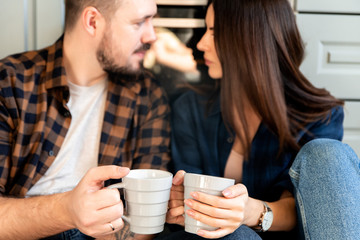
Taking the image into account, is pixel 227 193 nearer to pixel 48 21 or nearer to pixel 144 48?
pixel 144 48

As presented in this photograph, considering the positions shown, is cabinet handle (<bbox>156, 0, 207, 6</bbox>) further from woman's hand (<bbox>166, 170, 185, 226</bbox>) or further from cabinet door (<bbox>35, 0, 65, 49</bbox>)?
woman's hand (<bbox>166, 170, 185, 226</bbox>)

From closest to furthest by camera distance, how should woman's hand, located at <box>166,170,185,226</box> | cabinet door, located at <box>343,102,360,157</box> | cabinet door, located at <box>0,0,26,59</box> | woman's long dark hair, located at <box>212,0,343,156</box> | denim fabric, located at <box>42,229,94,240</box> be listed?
1. woman's hand, located at <box>166,170,185,226</box>
2. denim fabric, located at <box>42,229,94,240</box>
3. woman's long dark hair, located at <box>212,0,343,156</box>
4. cabinet door, located at <box>0,0,26,59</box>
5. cabinet door, located at <box>343,102,360,157</box>

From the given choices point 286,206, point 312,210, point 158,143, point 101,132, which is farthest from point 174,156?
point 312,210

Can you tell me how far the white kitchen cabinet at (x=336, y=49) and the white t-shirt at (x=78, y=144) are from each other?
72 cm

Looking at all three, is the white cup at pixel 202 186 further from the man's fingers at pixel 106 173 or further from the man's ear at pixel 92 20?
the man's ear at pixel 92 20

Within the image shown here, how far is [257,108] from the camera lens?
1.21 m

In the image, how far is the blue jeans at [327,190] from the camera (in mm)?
828

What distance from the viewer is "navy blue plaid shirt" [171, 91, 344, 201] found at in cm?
118

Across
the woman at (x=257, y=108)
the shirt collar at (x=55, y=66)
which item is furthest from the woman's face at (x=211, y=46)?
the shirt collar at (x=55, y=66)

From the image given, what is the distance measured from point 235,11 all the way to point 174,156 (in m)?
0.46

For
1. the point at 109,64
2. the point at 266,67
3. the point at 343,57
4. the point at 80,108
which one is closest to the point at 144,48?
the point at 109,64

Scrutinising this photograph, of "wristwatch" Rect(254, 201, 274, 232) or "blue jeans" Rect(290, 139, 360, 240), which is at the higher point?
"blue jeans" Rect(290, 139, 360, 240)

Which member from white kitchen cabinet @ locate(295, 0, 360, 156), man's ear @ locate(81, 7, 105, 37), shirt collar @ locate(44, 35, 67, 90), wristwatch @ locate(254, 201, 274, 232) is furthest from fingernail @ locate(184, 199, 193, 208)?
white kitchen cabinet @ locate(295, 0, 360, 156)

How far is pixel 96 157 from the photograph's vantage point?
119cm
